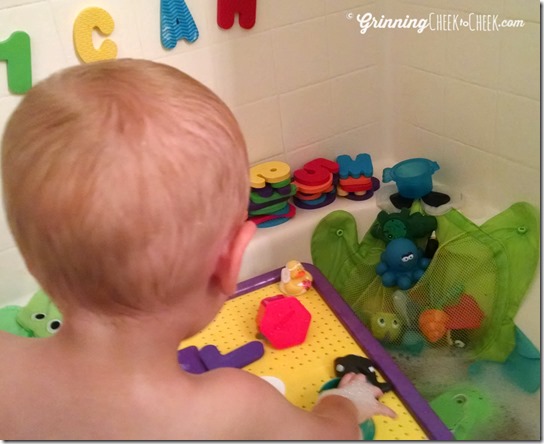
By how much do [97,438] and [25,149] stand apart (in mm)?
296

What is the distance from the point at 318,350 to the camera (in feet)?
3.37

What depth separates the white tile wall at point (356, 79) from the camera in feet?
3.52

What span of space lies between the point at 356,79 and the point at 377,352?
686mm

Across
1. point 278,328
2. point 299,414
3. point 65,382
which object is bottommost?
point 278,328

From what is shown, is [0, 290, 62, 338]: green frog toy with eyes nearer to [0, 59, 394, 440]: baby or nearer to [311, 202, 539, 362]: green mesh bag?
[0, 59, 394, 440]: baby

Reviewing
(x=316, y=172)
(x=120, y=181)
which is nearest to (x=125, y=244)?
(x=120, y=181)

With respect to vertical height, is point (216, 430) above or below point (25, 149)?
below

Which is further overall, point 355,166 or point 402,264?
point 355,166

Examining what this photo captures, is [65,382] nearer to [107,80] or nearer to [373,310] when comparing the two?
[107,80]

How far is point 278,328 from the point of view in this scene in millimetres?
1041

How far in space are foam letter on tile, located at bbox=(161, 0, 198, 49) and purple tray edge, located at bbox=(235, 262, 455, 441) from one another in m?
0.49

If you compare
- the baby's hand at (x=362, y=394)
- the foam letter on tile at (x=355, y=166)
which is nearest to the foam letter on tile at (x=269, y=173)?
the foam letter on tile at (x=355, y=166)

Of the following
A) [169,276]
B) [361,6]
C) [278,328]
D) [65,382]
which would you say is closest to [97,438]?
[65,382]

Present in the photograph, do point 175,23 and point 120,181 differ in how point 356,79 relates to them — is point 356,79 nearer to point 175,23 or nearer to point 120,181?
point 175,23
